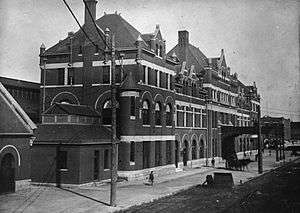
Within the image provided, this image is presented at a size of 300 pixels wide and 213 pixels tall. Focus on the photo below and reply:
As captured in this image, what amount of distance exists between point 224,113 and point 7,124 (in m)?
42.9

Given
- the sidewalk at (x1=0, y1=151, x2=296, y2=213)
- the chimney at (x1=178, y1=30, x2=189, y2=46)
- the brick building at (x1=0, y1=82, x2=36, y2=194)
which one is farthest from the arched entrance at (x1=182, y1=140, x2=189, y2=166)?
the brick building at (x1=0, y1=82, x2=36, y2=194)

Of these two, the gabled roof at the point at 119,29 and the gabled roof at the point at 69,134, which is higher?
the gabled roof at the point at 119,29

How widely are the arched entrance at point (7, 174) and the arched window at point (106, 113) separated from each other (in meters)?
12.0

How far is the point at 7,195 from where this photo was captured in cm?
2348

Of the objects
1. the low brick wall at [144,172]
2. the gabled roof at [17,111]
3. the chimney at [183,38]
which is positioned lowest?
the low brick wall at [144,172]

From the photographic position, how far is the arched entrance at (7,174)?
23.6 m

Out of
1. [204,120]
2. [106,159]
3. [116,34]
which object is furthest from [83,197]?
[204,120]

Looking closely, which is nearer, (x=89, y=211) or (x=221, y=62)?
(x=89, y=211)

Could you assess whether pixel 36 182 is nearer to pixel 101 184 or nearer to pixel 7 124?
pixel 101 184

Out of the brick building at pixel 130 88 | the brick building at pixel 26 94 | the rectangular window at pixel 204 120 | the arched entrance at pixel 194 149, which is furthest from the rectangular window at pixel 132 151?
the rectangular window at pixel 204 120

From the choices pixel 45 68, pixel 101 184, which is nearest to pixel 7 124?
pixel 101 184

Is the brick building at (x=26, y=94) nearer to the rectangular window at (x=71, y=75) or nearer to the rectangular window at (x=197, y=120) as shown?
the rectangular window at (x=71, y=75)

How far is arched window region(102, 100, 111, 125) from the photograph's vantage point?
3509 centimetres

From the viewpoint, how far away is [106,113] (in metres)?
35.2
